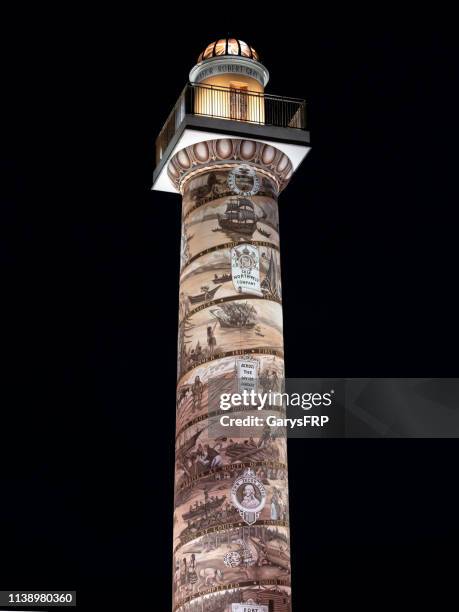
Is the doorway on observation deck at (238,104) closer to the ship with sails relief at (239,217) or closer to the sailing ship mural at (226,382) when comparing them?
the sailing ship mural at (226,382)

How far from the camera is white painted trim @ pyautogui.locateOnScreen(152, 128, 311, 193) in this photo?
18828 millimetres

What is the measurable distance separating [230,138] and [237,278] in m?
2.84

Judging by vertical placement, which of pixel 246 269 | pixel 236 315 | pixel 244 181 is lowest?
pixel 236 315

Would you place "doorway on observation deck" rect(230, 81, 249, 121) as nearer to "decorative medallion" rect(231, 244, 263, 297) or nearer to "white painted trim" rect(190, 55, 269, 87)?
"white painted trim" rect(190, 55, 269, 87)

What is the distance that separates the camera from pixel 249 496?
1678 centimetres

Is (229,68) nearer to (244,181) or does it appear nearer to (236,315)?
(244,181)

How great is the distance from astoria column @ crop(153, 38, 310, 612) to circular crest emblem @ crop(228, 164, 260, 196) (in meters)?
0.02

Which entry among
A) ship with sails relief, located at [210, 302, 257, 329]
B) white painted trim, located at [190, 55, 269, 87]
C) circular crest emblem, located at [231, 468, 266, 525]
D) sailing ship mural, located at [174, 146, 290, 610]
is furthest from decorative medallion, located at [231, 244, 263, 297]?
white painted trim, located at [190, 55, 269, 87]

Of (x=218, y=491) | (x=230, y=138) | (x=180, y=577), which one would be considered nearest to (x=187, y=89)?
(x=230, y=138)

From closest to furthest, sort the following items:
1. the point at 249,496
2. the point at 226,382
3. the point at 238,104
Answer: the point at 249,496 → the point at 226,382 → the point at 238,104

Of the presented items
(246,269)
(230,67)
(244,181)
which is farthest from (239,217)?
(230,67)

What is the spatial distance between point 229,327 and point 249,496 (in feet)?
10.1

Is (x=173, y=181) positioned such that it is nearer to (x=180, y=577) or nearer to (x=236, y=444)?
(x=236, y=444)

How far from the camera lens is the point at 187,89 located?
19.2 m
